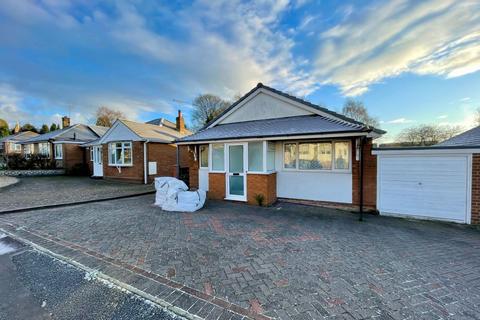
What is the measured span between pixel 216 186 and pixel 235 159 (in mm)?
1593

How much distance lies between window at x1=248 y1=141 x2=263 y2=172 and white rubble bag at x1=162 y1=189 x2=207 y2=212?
252 cm

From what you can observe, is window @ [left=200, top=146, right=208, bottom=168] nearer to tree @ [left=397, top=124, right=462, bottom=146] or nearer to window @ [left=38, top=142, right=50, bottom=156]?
window @ [left=38, top=142, right=50, bottom=156]

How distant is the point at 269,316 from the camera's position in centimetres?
232

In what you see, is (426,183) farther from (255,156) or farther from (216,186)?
(216,186)

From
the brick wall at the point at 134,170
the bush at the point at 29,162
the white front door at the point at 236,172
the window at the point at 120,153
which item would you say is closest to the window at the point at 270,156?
the white front door at the point at 236,172

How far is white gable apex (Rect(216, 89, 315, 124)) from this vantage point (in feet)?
30.3

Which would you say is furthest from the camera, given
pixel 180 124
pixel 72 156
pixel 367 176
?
pixel 180 124

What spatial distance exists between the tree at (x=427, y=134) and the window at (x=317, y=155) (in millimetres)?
20045

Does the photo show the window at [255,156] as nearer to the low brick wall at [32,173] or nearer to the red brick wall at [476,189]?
the red brick wall at [476,189]

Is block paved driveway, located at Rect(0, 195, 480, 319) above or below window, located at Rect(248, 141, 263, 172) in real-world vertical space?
below

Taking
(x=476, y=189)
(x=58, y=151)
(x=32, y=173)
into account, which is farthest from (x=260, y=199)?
(x=58, y=151)

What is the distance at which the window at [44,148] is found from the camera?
21.1 m

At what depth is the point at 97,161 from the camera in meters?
17.4

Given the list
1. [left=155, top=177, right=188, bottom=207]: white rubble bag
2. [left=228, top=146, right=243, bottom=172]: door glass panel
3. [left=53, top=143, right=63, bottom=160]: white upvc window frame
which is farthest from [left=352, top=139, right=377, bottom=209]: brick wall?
[left=53, top=143, right=63, bottom=160]: white upvc window frame
